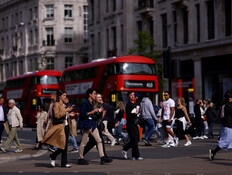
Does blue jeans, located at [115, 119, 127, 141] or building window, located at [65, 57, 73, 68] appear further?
building window, located at [65, 57, 73, 68]

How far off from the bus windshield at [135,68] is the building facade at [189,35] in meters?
1.85

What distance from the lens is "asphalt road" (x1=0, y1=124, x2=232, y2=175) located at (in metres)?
16.1

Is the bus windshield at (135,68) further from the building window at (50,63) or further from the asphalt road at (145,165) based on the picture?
the building window at (50,63)

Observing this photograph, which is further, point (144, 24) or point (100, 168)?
point (144, 24)

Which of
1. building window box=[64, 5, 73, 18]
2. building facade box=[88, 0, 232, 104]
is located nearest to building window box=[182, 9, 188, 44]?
building facade box=[88, 0, 232, 104]

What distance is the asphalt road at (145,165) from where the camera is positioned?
1606 cm

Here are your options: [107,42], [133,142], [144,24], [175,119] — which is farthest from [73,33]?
[133,142]

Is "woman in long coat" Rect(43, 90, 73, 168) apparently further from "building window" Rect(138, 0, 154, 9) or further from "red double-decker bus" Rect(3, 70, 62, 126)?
"building window" Rect(138, 0, 154, 9)

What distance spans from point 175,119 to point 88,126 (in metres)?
8.11

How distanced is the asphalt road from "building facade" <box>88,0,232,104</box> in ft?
62.2

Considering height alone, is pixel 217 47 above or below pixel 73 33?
below

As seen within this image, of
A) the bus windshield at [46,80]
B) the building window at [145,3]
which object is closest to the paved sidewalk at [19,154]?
the bus windshield at [46,80]

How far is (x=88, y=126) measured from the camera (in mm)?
17672

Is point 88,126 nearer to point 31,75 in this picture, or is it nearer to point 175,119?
point 175,119
